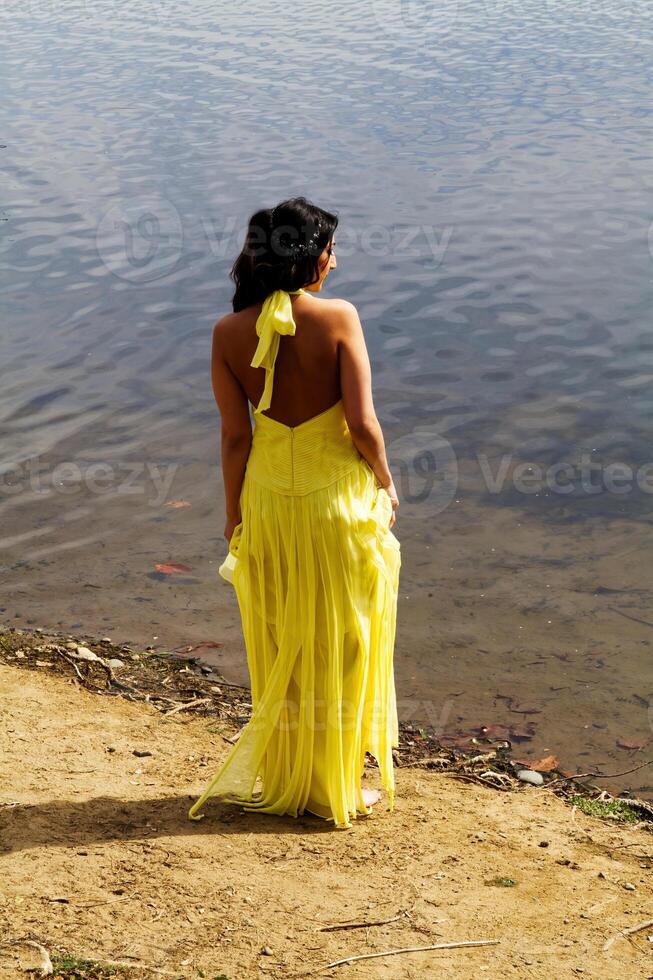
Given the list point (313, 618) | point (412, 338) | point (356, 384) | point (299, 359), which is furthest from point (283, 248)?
point (412, 338)

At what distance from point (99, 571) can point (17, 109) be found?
43.3 ft

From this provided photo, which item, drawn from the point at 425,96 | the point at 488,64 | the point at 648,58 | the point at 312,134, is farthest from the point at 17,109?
the point at 648,58

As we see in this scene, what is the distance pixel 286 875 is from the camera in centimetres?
353

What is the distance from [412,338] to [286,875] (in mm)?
6498

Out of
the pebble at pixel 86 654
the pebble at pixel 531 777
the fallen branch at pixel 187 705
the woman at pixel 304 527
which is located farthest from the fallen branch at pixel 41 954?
the pebble at pixel 86 654

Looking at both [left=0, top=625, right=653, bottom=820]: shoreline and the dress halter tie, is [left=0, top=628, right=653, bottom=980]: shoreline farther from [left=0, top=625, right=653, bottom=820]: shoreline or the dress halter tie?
the dress halter tie

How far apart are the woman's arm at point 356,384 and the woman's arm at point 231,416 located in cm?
35

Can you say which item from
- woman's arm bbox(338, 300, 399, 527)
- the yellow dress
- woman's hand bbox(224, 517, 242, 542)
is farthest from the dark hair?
woman's hand bbox(224, 517, 242, 542)

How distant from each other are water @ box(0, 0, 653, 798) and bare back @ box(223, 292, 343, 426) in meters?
2.14

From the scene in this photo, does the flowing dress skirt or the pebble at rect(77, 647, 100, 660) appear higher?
the flowing dress skirt

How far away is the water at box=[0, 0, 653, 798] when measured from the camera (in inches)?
236

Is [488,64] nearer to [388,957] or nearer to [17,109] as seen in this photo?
[17,109]

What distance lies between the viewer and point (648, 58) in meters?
17.4

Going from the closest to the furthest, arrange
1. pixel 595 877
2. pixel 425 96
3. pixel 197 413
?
pixel 595 877 → pixel 197 413 → pixel 425 96
